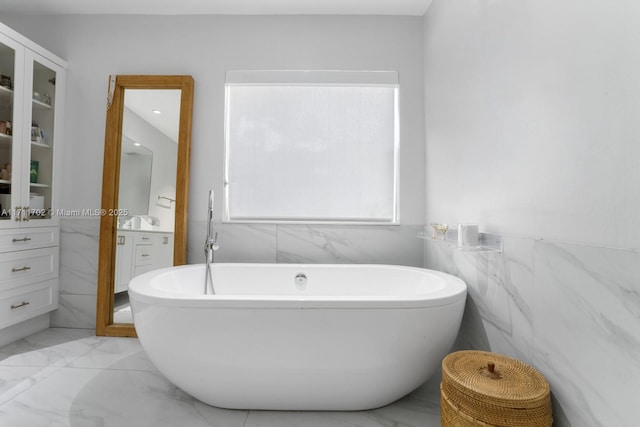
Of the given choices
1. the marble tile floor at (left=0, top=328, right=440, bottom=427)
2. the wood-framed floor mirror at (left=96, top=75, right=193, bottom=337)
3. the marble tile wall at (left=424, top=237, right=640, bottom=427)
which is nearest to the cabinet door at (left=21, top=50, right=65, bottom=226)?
the wood-framed floor mirror at (left=96, top=75, right=193, bottom=337)

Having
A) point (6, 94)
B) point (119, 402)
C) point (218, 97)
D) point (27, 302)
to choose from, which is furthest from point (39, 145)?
point (119, 402)

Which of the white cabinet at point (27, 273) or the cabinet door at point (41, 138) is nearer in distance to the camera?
the white cabinet at point (27, 273)

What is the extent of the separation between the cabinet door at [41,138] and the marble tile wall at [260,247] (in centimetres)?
21

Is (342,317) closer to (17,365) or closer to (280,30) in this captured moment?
(17,365)

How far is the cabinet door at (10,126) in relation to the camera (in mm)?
1974

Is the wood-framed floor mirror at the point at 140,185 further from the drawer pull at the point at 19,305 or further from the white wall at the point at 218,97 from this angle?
the drawer pull at the point at 19,305

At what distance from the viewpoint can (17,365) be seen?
178cm

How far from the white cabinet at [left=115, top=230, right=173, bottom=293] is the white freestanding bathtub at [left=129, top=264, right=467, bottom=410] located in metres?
0.94

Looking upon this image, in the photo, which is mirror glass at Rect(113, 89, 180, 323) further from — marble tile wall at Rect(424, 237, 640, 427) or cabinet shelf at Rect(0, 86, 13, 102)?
marble tile wall at Rect(424, 237, 640, 427)

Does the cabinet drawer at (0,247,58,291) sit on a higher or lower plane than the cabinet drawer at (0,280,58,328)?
higher

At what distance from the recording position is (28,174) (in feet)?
6.91

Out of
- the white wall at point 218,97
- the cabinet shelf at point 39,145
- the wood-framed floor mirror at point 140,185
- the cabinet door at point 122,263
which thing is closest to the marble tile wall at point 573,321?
the white wall at point 218,97

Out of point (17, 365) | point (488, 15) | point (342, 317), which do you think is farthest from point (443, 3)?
point (17, 365)

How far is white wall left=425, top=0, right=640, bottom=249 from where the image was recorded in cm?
85
